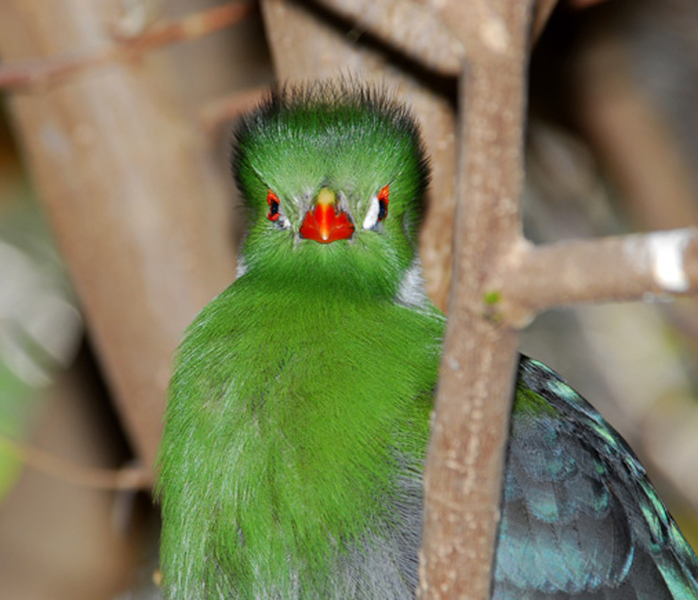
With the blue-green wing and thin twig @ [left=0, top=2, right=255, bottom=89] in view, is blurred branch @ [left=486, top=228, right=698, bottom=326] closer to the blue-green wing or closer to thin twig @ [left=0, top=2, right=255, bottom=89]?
the blue-green wing

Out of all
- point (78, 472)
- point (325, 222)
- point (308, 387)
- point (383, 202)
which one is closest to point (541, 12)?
point (383, 202)

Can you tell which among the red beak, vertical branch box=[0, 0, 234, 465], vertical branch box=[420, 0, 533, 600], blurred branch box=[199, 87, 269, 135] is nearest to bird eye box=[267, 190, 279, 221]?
the red beak

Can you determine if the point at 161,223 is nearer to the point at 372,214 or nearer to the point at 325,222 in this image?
the point at 372,214

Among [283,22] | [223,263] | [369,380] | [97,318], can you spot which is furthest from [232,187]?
[369,380]

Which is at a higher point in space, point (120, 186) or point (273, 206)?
point (120, 186)

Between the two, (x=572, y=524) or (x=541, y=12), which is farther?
(x=541, y=12)

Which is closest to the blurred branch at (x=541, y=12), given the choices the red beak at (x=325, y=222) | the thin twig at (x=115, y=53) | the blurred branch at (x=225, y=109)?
the red beak at (x=325, y=222)

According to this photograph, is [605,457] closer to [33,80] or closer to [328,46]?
[328,46]
